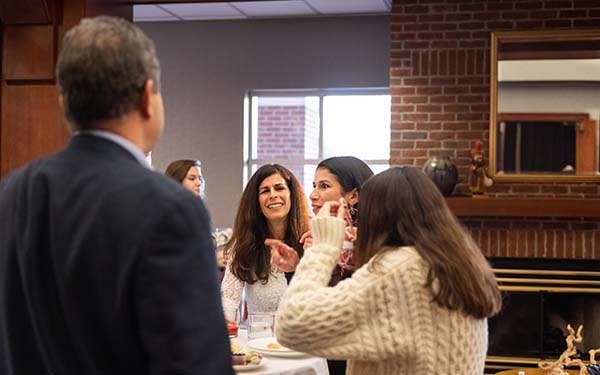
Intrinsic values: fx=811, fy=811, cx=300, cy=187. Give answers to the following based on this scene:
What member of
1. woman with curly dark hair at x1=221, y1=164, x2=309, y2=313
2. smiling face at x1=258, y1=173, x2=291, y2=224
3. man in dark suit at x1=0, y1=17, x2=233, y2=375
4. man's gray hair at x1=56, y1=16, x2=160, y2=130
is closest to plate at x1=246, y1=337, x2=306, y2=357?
woman with curly dark hair at x1=221, y1=164, x2=309, y2=313

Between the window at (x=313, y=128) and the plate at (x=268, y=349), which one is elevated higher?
the window at (x=313, y=128)

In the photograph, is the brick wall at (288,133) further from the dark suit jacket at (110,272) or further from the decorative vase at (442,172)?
the dark suit jacket at (110,272)

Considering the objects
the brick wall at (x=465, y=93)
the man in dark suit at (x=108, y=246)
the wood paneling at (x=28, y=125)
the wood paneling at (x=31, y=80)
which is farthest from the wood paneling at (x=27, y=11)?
the man in dark suit at (x=108, y=246)

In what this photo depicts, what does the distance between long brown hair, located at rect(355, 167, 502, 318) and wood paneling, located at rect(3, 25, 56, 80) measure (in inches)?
126

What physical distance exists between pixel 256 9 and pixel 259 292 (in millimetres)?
3608

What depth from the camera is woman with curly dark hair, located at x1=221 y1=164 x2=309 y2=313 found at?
344 centimetres

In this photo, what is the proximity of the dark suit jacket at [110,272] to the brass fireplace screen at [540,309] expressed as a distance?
4596mm

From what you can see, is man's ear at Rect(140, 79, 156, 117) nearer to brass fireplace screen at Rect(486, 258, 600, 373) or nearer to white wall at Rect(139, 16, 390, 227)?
brass fireplace screen at Rect(486, 258, 600, 373)

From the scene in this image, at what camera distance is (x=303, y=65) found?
6777 millimetres

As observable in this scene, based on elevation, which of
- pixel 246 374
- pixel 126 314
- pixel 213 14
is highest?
pixel 213 14

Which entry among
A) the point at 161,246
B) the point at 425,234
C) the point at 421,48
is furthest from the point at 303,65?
the point at 161,246

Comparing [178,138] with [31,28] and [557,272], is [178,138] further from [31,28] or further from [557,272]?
[557,272]

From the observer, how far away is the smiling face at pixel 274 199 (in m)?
3.68

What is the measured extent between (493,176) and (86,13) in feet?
9.32
